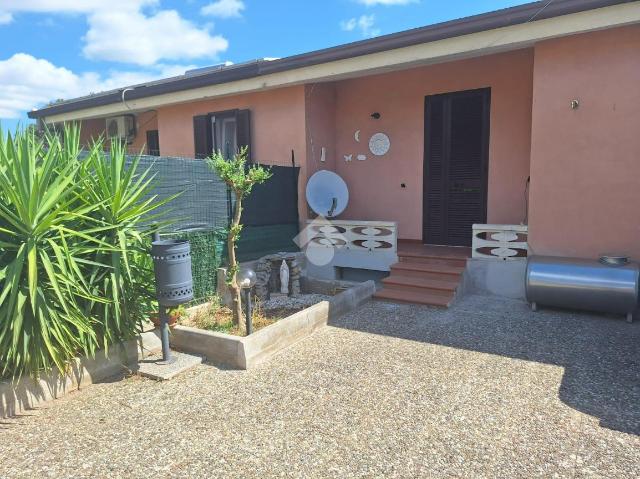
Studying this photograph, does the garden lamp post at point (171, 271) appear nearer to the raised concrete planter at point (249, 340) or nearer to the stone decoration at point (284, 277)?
the raised concrete planter at point (249, 340)

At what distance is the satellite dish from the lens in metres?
8.30

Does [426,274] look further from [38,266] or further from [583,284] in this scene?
[38,266]

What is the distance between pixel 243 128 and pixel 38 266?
630 cm

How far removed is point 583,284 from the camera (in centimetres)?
547

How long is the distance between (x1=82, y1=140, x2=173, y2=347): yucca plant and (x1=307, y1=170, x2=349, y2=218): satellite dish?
4.27 metres

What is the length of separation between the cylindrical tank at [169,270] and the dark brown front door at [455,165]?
18.2 ft

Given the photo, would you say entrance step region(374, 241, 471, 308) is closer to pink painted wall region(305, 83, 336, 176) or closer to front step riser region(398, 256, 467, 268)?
front step riser region(398, 256, 467, 268)

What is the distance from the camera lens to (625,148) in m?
5.69

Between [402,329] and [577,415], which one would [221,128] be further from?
[577,415]

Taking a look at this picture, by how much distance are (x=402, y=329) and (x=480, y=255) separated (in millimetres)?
2304

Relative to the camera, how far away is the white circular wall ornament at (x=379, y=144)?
8.84 metres

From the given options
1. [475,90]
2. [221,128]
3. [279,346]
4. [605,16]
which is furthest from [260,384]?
[221,128]

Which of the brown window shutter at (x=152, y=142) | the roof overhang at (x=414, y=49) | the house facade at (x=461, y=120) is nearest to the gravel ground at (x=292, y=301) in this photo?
the house facade at (x=461, y=120)

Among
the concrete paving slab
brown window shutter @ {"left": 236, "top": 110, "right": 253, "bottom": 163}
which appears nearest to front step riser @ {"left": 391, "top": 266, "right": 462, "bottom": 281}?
the concrete paving slab
